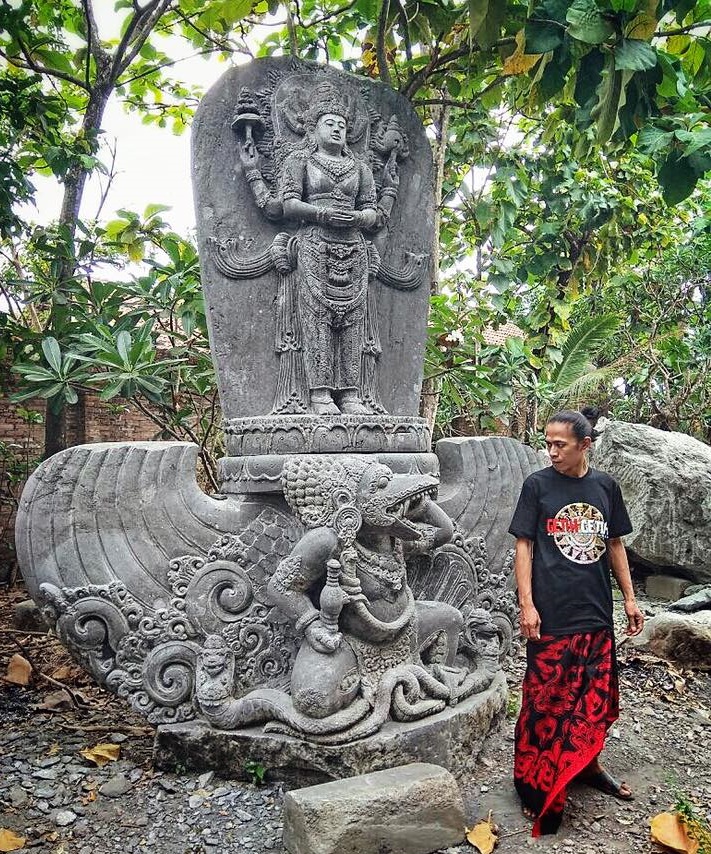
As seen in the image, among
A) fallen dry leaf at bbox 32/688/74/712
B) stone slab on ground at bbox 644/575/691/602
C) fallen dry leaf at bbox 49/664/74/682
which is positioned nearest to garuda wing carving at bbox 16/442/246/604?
fallen dry leaf at bbox 32/688/74/712

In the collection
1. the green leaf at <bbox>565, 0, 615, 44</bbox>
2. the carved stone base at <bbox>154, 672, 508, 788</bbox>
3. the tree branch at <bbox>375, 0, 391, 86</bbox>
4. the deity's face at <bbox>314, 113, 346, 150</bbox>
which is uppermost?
the tree branch at <bbox>375, 0, 391, 86</bbox>

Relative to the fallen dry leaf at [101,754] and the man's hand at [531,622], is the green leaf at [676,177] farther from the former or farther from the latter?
the fallen dry leaf at [101,754]

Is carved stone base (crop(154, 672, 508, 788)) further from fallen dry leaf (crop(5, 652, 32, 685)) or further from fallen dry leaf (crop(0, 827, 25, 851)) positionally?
fallen dry leaf (crop(5, 652, 32, 685))

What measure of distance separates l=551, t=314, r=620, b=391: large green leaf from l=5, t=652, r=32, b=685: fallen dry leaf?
20.8 feet

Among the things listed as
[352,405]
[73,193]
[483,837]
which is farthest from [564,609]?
[73,193]

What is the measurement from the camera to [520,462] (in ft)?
14.3

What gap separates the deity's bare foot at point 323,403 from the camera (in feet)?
12.9

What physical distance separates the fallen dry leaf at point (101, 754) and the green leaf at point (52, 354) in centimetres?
243

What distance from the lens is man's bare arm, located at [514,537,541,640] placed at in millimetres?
3043

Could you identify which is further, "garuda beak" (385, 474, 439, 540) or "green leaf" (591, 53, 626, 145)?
"garuda beak" (385, 474, 439, 540)

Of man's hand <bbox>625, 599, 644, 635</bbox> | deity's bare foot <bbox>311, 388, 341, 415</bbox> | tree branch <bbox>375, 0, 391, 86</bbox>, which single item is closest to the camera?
man's hand <bbox>625, 599, 644, 635</bbox>

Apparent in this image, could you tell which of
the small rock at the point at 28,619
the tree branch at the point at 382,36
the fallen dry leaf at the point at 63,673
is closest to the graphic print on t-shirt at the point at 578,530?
the tree branch at the point at 382,36

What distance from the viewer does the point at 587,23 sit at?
2.74 m

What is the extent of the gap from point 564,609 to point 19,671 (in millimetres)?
3582
